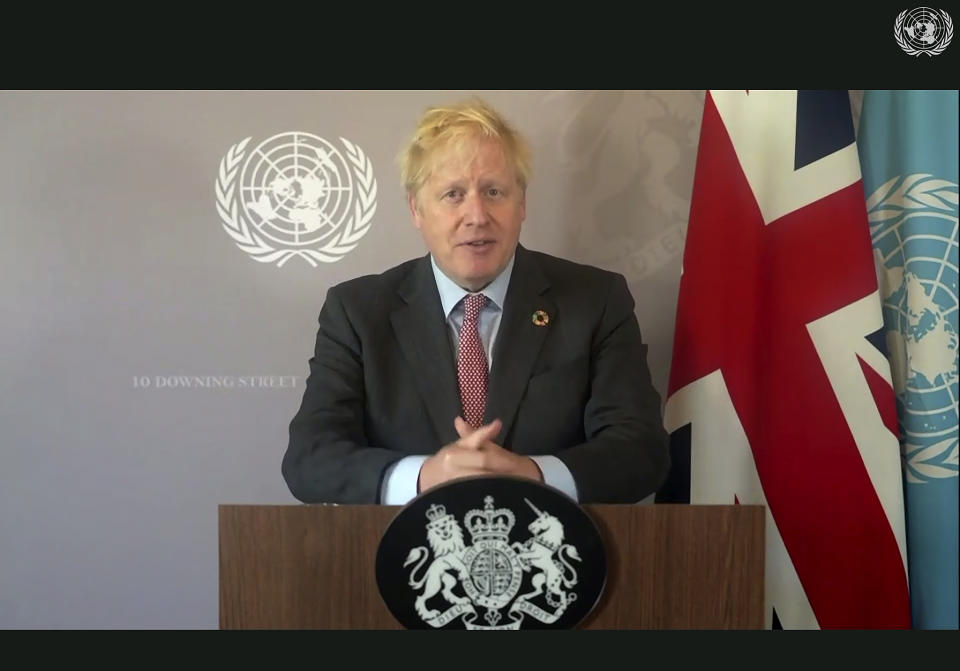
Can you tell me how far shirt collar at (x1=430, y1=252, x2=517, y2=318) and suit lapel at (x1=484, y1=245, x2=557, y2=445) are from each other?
2cm

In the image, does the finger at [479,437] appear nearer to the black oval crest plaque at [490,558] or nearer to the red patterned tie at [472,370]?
the black oval crest plaque at [490,558]

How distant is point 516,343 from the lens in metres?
2.33

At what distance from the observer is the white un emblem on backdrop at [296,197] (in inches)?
113

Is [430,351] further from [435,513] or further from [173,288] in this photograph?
[173,288]

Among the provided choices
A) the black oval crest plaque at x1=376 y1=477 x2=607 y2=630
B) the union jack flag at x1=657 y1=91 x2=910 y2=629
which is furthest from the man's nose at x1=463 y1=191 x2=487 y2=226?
the black oval crest plaque at x1=376 y1=477 x2=607 y2=630

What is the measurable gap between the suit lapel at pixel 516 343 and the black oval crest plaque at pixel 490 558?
69 centimetres

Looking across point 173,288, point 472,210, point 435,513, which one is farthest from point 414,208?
point 435,513

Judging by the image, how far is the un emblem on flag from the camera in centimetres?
261

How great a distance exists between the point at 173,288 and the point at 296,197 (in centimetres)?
48

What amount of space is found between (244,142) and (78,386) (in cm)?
93

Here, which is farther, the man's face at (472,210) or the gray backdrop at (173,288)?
the gray backdrop at (173,288)

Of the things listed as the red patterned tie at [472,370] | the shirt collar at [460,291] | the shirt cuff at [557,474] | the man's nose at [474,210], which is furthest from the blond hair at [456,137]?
the shirt cuff at [557,474]
